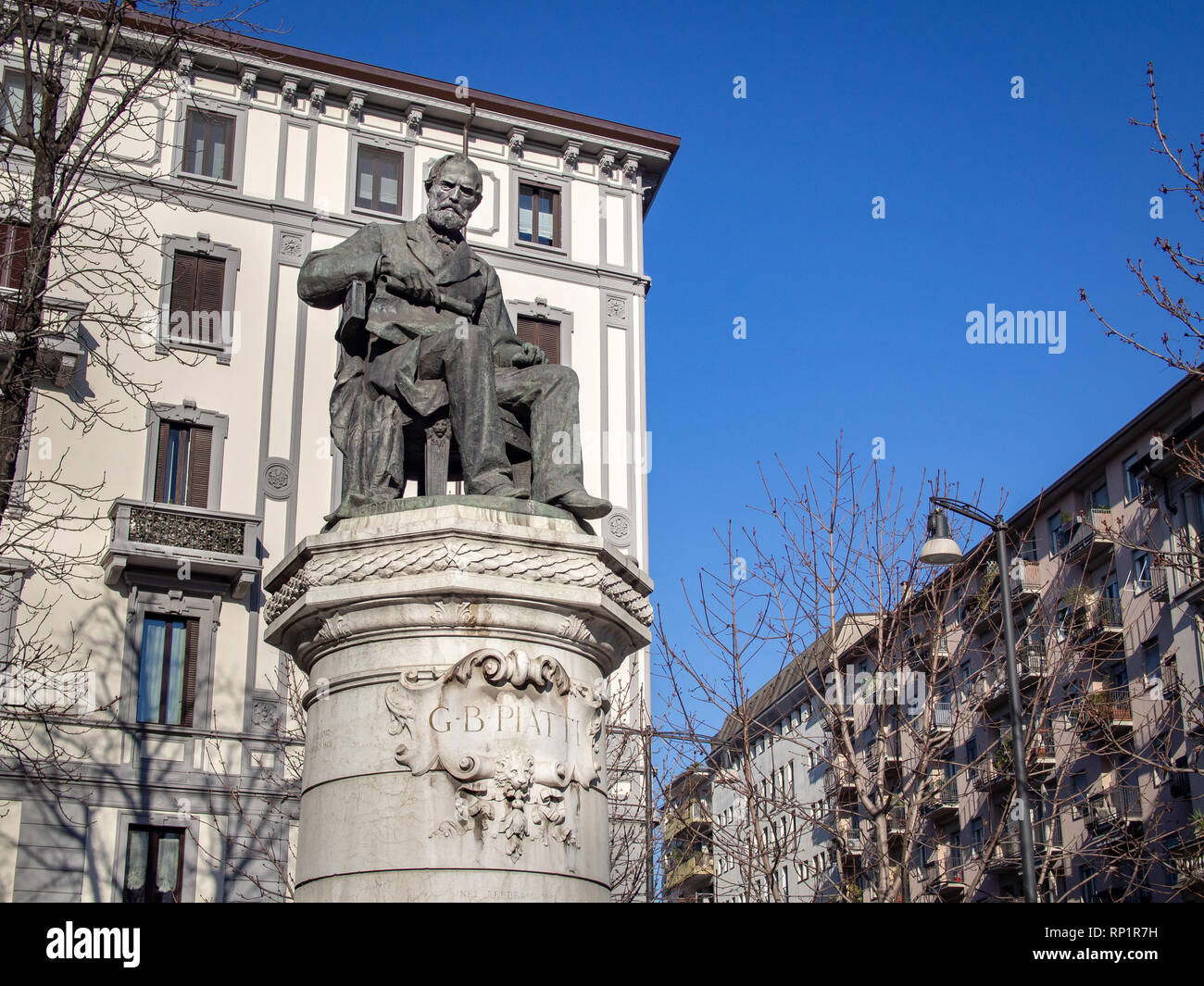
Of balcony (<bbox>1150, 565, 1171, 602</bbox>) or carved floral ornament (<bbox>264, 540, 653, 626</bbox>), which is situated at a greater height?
balcony (<bbox>1150, 565, 1171, 602</bbox>)

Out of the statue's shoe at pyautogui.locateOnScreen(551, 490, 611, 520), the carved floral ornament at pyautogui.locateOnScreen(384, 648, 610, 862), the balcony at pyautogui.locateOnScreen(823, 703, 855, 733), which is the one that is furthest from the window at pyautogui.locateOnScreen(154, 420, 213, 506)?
the carved floral ornament at pyautogui.locateOnScreen(384, 648, 610, 862)

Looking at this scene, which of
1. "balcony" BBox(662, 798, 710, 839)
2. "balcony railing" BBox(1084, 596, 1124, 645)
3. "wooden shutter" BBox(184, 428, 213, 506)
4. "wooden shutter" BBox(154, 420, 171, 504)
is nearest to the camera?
"balcony" BBox(662, 798, 710, 839)

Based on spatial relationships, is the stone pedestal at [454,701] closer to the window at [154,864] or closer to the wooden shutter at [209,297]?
the window at [154,864]

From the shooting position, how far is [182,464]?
27.2 metres

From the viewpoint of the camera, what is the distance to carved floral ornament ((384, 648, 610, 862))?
6.16m

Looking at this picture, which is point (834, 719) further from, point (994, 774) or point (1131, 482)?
point (1131, 482)

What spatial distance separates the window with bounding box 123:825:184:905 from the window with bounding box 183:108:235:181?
44.7ft

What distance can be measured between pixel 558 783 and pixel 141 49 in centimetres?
903

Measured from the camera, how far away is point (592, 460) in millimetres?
30719

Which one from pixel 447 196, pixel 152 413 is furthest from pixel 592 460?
pixel 447 196

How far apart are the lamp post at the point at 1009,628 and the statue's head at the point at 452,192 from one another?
9145 mm

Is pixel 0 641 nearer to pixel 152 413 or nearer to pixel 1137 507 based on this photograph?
pixel 152 413

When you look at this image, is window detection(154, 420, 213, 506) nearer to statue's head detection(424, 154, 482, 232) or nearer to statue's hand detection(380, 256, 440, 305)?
statue's head detection(424, 154, 482, 232)

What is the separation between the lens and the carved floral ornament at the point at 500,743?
616 cm
